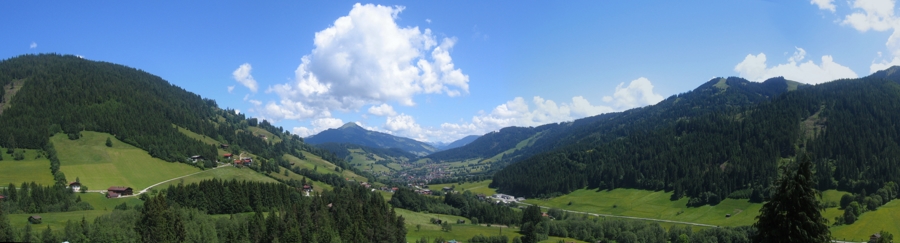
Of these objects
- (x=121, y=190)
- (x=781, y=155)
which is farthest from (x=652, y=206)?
(x=121, y=190)

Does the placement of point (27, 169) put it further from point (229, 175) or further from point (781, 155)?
point (781, 155)

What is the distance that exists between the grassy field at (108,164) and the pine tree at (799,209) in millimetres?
142829

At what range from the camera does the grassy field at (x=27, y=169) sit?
363 ft

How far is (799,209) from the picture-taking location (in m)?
19.9

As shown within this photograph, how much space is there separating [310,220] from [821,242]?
236ft

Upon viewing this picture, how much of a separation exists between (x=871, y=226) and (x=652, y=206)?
59812mm

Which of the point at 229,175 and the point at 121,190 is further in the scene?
the point at 229,175

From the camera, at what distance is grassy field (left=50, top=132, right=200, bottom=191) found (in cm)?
12389

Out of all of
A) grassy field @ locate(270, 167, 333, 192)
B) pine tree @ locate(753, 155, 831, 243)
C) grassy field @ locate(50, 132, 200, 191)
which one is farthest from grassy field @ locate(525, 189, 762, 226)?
grassy field @ locate(50, 132, 200, 191)

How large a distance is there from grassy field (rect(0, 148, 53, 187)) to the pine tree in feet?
474

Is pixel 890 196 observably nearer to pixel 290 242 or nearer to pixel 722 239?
pixel 722 239

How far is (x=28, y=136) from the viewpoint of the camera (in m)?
136

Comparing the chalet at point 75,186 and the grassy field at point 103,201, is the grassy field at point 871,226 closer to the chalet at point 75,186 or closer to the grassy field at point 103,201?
the grassy field at point 103,201

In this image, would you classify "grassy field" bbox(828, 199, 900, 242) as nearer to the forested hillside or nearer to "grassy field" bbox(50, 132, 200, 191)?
the forested hillside
